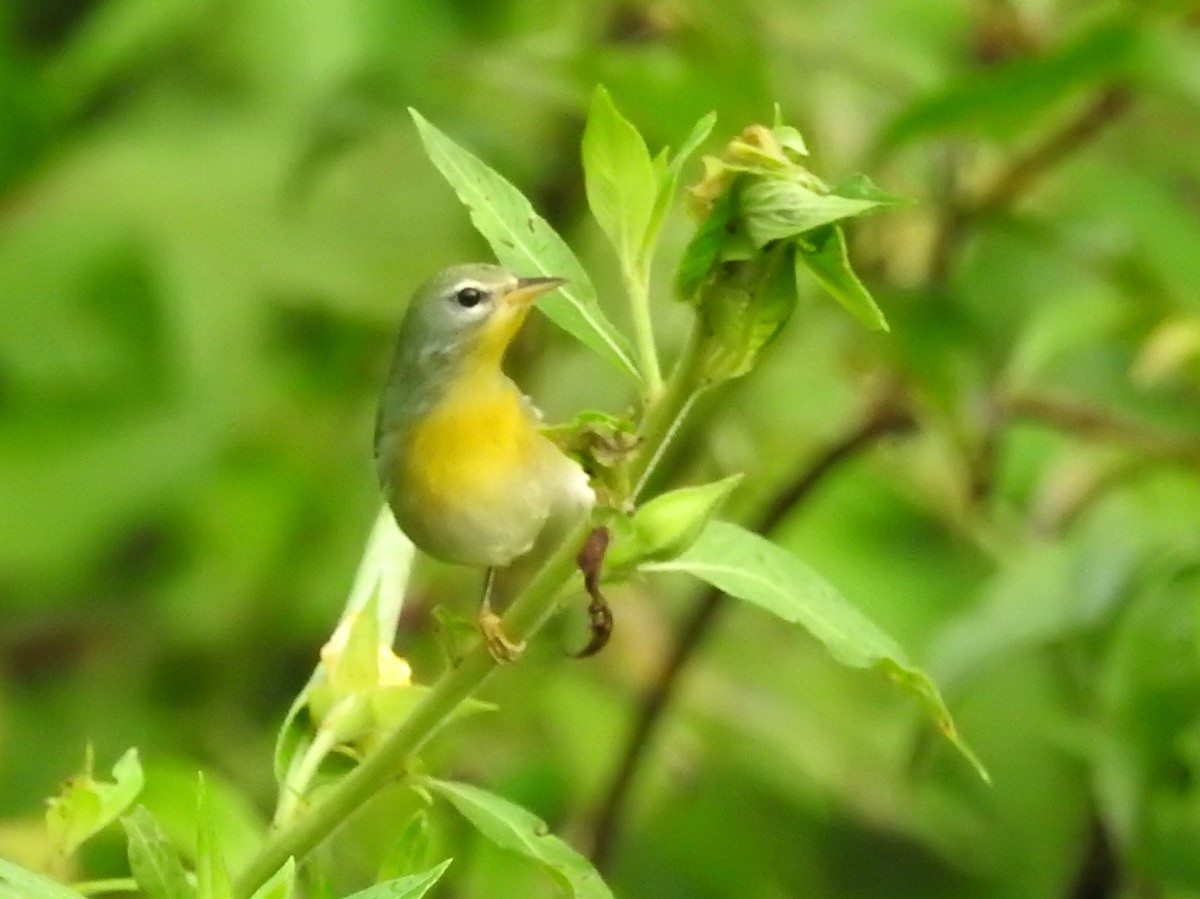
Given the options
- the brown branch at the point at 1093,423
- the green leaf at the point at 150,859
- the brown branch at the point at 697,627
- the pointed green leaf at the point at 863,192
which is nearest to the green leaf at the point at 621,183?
the pointed green leaf at the point at 863,192

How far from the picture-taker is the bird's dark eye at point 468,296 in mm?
789

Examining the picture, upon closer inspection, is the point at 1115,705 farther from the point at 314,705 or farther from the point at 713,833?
the point at 713,833

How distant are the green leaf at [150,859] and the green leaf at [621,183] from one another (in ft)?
0.69

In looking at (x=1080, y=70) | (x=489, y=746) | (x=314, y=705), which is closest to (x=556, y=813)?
(x=489, y=746)

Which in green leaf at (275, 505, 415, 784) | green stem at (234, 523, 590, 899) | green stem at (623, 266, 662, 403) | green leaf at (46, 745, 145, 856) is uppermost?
green stem at (623, 266, 662, 403)

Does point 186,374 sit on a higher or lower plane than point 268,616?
higher

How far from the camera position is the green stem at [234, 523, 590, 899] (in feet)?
1.70

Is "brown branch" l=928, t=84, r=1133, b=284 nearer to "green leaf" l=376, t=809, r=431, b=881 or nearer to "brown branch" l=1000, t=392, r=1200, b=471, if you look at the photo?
"brown branch" l=1000, t=392, r=1200, b=471

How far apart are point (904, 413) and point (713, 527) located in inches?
24.3

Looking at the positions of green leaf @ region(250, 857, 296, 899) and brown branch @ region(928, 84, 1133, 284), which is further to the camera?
brown branch @ region(928, 84, 1133, 284)

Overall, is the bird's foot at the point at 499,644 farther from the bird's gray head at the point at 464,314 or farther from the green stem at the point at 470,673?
the bird's gray head at the point at 464,314

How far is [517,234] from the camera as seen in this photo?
2.02 ft

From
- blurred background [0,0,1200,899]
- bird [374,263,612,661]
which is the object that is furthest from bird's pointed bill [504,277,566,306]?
blurred background [0,0,1200,899]

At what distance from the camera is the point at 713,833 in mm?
1463
